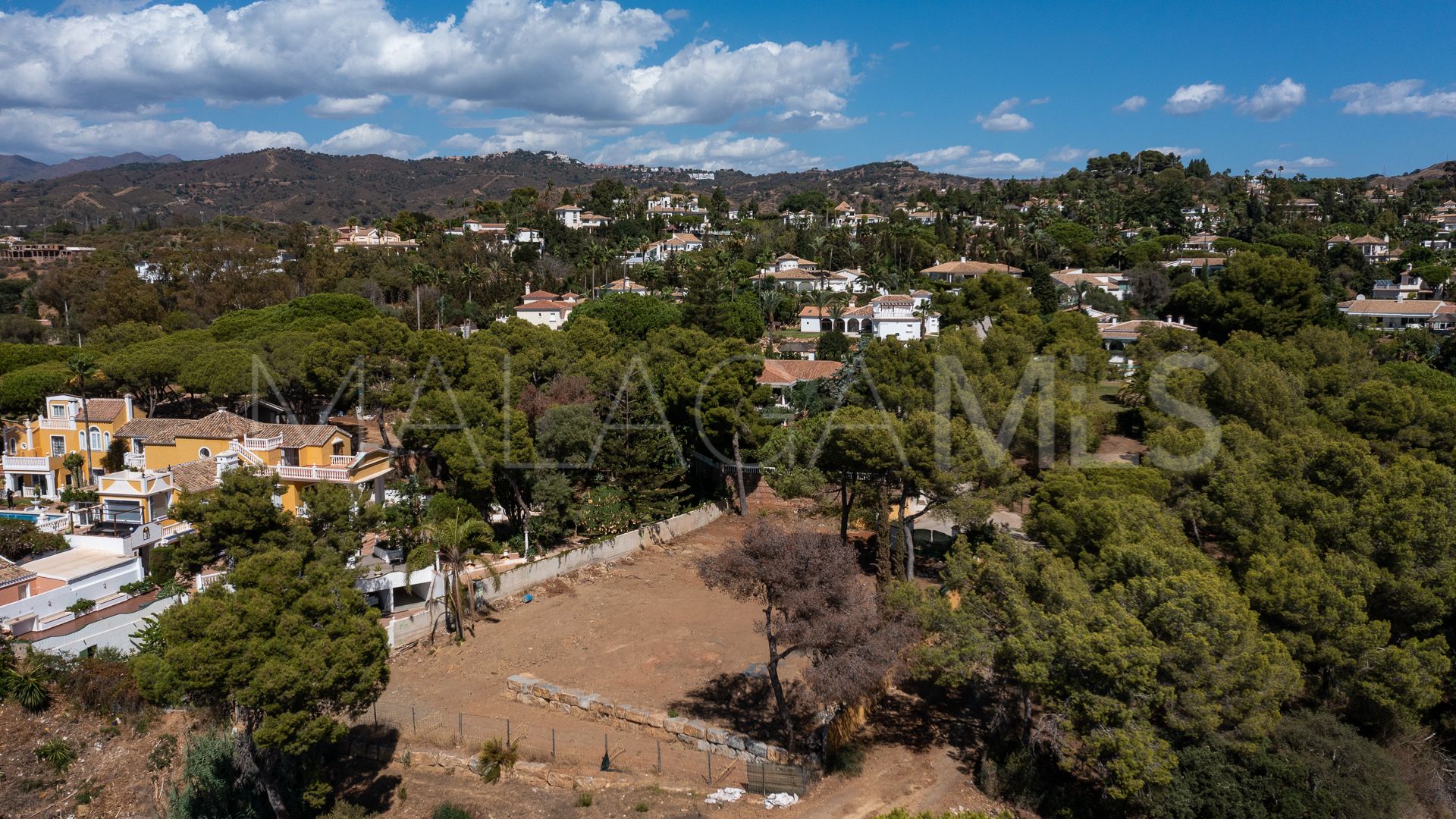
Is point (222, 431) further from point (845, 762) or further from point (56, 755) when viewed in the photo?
point (845, 762)

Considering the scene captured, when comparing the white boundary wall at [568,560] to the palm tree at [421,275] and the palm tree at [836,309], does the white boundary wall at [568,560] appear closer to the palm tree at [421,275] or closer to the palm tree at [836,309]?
the palm tree at [836,309]

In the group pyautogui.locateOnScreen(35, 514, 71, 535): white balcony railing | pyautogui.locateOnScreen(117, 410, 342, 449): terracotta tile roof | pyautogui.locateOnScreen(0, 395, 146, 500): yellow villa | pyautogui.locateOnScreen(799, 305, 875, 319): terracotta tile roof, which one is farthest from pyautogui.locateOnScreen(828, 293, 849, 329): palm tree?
pyautogui.locateOnScreen(35, 514, 71, 535): white balcony railing

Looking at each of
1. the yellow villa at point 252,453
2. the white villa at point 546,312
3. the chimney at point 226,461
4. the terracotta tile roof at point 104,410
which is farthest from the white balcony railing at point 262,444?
the white villa at point 546,312

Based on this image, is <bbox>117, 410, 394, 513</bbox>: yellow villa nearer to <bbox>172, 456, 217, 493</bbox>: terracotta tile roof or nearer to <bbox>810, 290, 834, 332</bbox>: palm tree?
<bbox>172, 456, 217, 493</bbox>: terracotta tile roof

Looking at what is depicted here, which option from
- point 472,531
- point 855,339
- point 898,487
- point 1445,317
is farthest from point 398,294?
point 1445,317

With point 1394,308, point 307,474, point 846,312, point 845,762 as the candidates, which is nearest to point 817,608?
point 845,762

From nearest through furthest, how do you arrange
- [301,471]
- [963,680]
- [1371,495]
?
[963,680] < [1371,495] < [301,471]

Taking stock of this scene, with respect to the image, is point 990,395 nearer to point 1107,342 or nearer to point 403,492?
point 403,492
